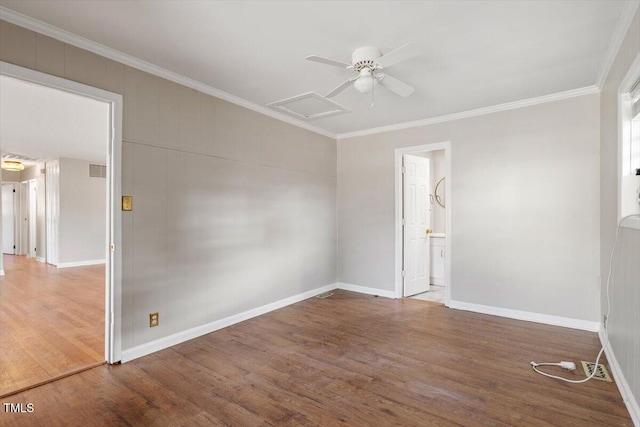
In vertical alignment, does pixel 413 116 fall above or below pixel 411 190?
above

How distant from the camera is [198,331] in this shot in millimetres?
3307

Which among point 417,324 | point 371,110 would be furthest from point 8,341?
point 371,110

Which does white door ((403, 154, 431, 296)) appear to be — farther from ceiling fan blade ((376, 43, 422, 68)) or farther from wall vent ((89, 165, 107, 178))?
wall vent ((89, 165, 107, 178))

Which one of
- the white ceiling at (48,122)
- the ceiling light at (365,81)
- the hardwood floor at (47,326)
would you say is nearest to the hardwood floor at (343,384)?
the hardwood floor at (47,326)

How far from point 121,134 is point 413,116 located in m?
3.44

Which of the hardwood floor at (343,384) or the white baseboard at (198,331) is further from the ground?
the white baseboard at (198,331)

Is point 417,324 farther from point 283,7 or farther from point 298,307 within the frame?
point 283,7

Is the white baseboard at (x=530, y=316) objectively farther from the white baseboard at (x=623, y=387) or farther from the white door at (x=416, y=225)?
the white door at (x=416, y=225)

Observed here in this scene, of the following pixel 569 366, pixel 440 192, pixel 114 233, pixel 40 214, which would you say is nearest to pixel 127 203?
pixel 114 233

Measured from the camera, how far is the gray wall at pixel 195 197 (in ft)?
9.03

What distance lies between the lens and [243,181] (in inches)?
150

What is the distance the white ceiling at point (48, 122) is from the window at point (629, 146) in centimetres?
401

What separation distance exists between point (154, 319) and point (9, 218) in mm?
10481

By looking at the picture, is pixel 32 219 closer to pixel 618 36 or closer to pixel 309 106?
pixel 309 106
